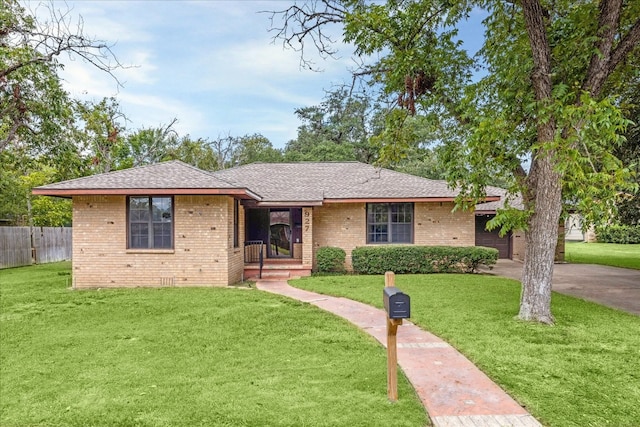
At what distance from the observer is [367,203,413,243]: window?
47.9ft

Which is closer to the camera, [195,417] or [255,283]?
[195,417]

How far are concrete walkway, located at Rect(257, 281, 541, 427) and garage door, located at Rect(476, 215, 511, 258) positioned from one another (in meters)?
14.7

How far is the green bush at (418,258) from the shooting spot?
1361 cm

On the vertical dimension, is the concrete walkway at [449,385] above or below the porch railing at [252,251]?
below

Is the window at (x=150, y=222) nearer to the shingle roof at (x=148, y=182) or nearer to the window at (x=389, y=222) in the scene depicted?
the shingle roof at (x=148, y=182)

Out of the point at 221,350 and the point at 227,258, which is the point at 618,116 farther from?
the point at 227,258

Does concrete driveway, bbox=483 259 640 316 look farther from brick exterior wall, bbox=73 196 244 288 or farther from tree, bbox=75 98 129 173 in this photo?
A: tree, bbox=75 98 129 173

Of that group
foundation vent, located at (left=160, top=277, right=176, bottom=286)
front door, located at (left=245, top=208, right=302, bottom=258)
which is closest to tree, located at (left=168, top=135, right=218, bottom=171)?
front door, located at (left=245, top=208, right=302, bottom=258)

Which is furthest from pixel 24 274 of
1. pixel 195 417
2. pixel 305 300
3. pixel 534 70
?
pixel 534 70

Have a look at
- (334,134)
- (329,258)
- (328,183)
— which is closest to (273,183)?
(328,183)

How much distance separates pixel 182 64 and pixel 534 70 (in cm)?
1566

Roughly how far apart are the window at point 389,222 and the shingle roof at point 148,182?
582 centimetres

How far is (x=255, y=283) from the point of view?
39.4ft

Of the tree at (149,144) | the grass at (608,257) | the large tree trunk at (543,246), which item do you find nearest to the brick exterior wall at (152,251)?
the large tree trunk at (543,246)
